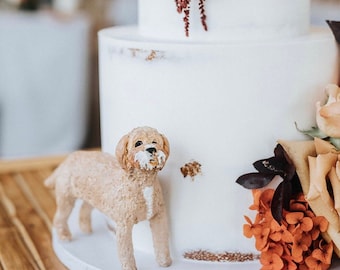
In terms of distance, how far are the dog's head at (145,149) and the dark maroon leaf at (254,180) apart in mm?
106

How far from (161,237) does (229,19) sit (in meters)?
0.29

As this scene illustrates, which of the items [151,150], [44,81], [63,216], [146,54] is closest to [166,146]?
[151,150]

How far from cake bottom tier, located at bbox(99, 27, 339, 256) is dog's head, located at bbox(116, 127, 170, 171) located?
0.21 feet

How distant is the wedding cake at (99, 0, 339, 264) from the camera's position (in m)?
0.76

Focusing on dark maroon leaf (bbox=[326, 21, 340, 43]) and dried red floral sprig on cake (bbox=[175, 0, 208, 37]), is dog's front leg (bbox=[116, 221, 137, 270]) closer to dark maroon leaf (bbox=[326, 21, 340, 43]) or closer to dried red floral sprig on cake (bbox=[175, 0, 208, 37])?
dried red floral sprig on cake (bbox=[175, 0, 208, 37])

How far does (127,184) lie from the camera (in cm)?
76

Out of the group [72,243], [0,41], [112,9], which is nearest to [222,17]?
[72,243]

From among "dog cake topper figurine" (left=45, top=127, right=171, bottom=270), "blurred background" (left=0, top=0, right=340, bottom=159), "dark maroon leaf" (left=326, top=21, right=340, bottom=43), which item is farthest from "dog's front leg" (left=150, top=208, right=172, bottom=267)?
"blurred background" (left=0, top=0, right=340, bottom=159)

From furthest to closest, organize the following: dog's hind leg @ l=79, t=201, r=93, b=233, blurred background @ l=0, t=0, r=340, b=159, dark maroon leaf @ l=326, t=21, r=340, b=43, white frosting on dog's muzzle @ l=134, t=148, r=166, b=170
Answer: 1. blurred background @ l=0, t=0, r=340, b=159
2. dog's hind leg @ l=79, t=201, r=93, b=233
3. dark maroon leaf @ l=326, t=21, r=340, b=43
4. white frosting on dog's muzzle @ l=134, t=148, r=166, b=170

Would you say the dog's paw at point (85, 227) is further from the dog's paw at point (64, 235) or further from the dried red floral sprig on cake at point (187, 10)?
the dried red floral sprig on cake at point (187, 10)

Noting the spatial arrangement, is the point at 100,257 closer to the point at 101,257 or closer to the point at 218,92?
the point at 101,257

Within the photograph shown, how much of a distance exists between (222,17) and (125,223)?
0.29m

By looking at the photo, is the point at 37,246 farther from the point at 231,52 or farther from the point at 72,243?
the point at 231,52

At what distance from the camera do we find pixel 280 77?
77cm
